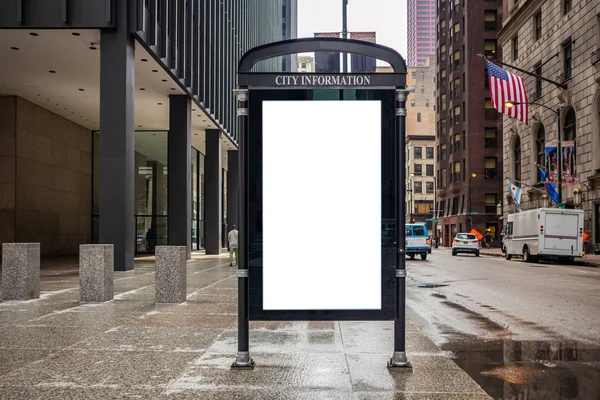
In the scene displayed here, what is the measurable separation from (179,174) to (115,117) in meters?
9.02

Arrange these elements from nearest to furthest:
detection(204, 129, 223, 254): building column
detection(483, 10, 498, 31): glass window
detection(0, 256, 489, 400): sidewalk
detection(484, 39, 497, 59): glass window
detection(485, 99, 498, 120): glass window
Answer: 1. detection(0, 256, 489, 400): sidewalk
2. detection(204, 129, 223, 254): building column
3. detection(485, 99, 498, 120): glass window
4. detection(484, 39, 497, 59): glass window
5. detection(483, 10, 498, 31): glass window

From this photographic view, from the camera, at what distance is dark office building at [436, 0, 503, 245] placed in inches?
2908

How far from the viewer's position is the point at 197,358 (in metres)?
6.18

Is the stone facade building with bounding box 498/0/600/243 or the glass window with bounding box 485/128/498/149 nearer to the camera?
the stone facade building with bounding box 498/0/600/243

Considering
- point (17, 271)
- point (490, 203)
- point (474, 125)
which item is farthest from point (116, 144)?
point (490, 203)

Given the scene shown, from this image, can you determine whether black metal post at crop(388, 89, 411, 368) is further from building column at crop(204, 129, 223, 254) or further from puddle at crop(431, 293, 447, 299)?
building column at crop(204, 129, 223, 254)

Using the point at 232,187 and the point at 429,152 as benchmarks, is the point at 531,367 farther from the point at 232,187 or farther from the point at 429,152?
the point at 429,152

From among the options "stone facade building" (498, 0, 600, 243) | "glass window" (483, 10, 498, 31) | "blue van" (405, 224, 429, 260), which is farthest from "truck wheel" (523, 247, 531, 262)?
"glass window" (483, 10, 498, 31)

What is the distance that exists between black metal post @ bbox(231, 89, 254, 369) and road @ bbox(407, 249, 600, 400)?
88.7 inches

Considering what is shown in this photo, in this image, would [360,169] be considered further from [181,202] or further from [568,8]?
[568,8]

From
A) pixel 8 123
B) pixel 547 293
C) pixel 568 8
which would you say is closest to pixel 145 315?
pixel 547 293

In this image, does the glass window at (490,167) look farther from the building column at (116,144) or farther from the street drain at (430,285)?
the building column at (116,144)

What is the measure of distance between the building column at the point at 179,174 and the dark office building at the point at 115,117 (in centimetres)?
5

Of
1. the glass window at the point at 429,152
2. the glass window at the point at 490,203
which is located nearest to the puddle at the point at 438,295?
the glass window at the point at 490,203
